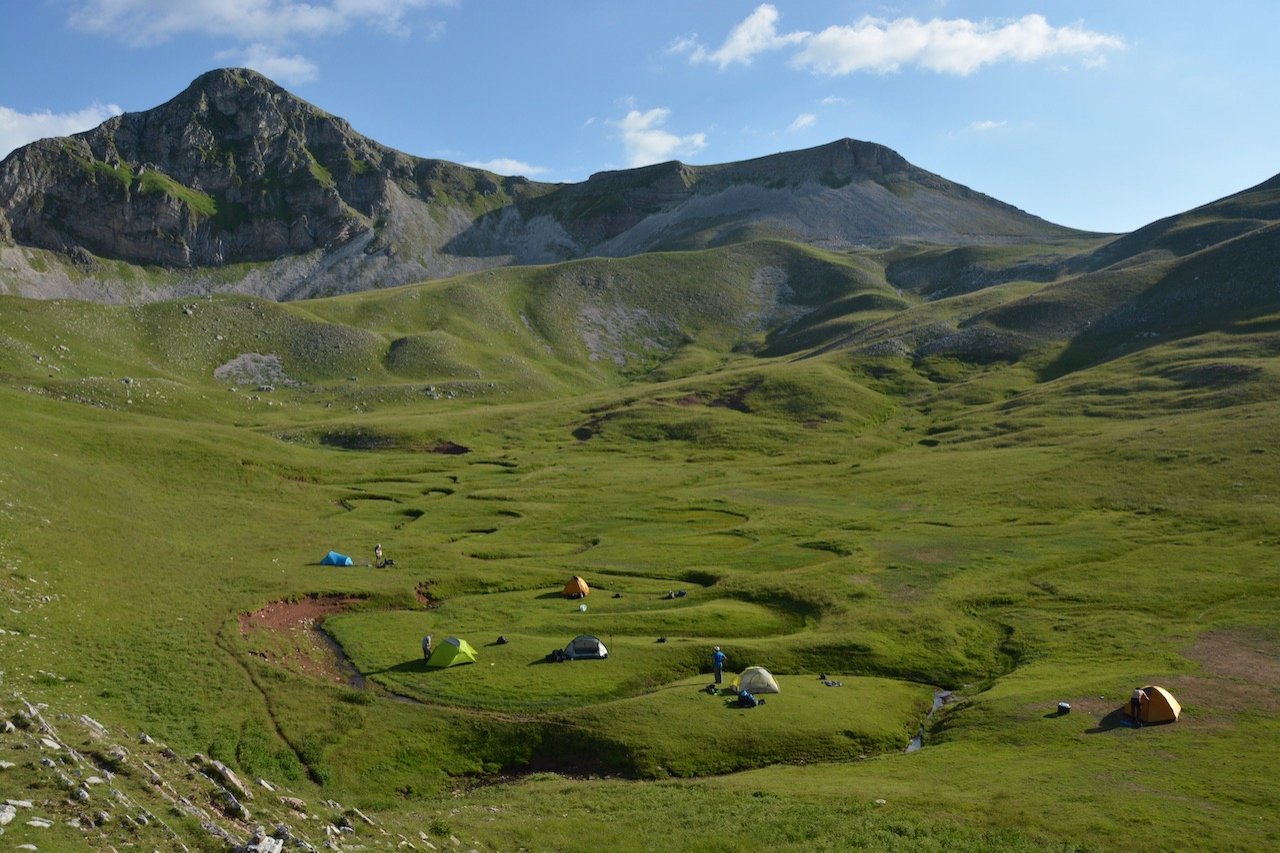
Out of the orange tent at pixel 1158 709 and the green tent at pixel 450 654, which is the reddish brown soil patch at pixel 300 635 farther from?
the orange tent at pixel 1158 709

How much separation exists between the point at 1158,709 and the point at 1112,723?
99.0 inches

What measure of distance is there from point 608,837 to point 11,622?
36.8m

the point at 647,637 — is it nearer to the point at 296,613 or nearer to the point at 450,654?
the point at 450,654

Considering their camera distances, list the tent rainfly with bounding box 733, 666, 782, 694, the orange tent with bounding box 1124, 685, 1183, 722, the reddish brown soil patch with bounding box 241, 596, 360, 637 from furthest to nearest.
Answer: the reddish brown soil patch with bounding box 241, 596, 360, 637, the tent rainfly with bounding box 733, 666, 782, 694, the orange tent with bounding box 1124, 685, 1183, 722

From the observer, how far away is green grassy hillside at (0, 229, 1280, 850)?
111 ft

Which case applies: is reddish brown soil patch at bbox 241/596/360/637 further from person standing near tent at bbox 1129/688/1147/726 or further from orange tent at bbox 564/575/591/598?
person standing near tent at bbox 1129/688/1147/726

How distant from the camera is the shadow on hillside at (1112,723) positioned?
147ft

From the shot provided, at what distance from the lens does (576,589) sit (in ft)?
242

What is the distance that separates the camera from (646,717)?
4712 cm

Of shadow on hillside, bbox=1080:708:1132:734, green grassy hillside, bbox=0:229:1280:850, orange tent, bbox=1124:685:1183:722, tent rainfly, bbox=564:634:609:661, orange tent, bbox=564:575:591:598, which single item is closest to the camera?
green grassy hillside, bbox=0:229:1280:850

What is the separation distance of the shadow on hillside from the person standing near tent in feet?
1.62

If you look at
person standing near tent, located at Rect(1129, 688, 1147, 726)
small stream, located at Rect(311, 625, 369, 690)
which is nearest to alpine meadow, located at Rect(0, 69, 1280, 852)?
small stream, located at Rect(311, 625, 369, 690)

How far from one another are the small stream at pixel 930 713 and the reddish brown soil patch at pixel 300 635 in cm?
3321

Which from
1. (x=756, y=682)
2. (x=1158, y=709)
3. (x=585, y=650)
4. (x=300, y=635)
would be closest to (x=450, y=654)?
(x=585, y=650)
